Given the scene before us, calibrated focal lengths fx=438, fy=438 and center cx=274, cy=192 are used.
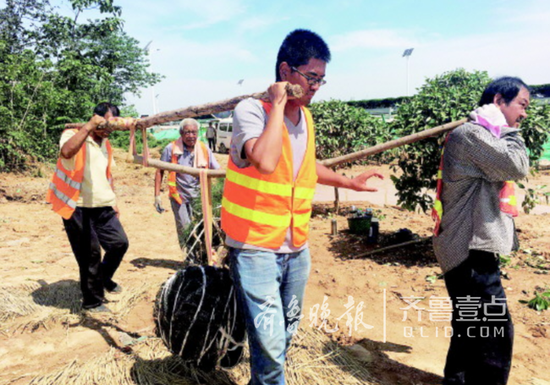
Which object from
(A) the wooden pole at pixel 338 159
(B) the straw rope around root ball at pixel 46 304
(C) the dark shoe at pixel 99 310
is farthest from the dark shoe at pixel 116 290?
(A) the wooden pole at pixel 338 159

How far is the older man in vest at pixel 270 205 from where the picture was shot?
6.59 ft

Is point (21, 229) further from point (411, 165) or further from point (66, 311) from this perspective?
point (411, 165)

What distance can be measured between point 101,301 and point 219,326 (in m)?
2.22

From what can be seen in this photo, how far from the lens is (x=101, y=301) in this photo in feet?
13.6

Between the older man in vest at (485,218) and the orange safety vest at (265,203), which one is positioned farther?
the older man in vest at (485,218)

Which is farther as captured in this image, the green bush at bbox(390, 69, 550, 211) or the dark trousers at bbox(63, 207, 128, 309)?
the green bush at bbox(390, 69, 550, 211)

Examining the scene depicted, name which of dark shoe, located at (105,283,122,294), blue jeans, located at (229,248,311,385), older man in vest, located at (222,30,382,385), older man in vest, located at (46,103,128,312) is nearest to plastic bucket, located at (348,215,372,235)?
dark shoe, located at (105,283,122,294)

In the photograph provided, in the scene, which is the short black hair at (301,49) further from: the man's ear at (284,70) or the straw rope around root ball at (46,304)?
the straw rope around root ball at (46,304)

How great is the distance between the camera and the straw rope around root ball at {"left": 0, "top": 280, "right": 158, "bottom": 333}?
12.7 ft

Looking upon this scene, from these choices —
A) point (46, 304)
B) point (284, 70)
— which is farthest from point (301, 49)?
point (46, 304)

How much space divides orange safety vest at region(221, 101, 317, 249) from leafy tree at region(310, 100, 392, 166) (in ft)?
24.3

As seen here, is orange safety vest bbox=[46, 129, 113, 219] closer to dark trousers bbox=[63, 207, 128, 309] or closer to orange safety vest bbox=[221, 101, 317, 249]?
dark trousers bbox=[63, 207, 128, 309]

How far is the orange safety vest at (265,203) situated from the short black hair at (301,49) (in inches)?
9.6

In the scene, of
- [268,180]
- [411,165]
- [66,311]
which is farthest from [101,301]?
[411,165]
